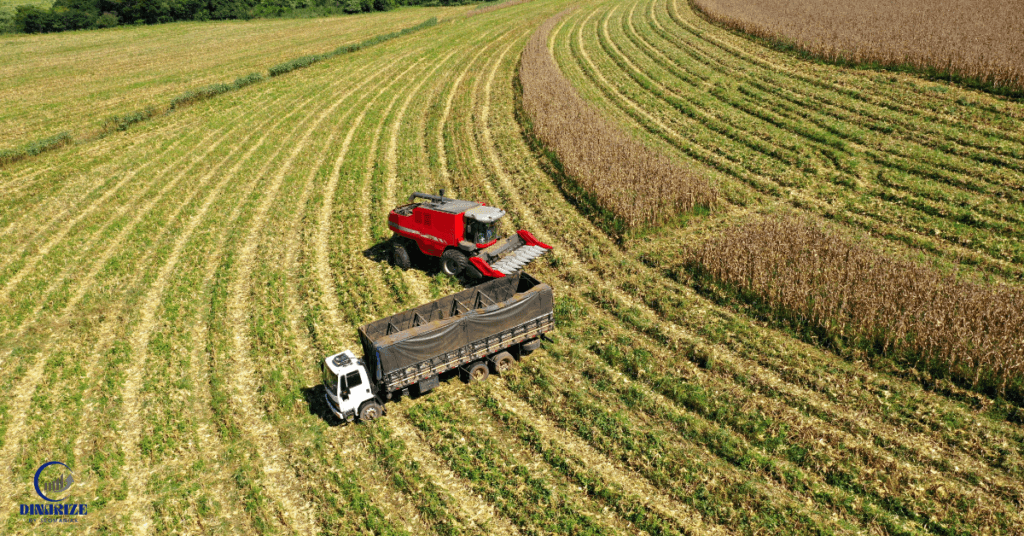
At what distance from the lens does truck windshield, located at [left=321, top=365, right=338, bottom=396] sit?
12930 mm

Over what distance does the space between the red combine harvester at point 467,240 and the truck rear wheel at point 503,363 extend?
9.06 ft

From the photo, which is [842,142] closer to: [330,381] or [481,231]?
[481,231]

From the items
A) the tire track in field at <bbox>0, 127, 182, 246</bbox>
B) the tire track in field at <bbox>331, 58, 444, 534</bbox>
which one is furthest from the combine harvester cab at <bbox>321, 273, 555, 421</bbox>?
the tire track in field at <bbox>0, 127, 182, 246</bbox>

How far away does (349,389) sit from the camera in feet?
42.4

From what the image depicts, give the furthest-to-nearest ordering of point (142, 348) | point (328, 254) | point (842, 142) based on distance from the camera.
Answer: point (842, 142) < point (328, 254) < point (142, 348)

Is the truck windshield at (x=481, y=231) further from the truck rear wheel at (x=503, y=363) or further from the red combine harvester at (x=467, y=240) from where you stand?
the truck rear wheel at (x=503, y=363)

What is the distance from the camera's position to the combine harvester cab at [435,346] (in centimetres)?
1294

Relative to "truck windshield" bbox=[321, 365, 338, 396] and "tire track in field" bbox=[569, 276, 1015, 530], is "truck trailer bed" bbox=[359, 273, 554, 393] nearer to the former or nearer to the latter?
"truck windshield" bbox=[321, 365, 338, 396]

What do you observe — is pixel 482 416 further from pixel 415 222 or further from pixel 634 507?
pixel 415 222

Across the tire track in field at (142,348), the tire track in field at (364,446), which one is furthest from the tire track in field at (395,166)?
the tire track in field at (142,348)

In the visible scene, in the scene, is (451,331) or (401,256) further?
(401,256)

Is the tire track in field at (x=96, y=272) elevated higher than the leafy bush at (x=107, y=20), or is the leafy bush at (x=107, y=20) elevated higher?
the leafy bush at (x=107, y=20)

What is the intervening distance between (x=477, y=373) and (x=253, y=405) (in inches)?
208

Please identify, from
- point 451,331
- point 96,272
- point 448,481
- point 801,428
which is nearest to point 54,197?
point 96,272
